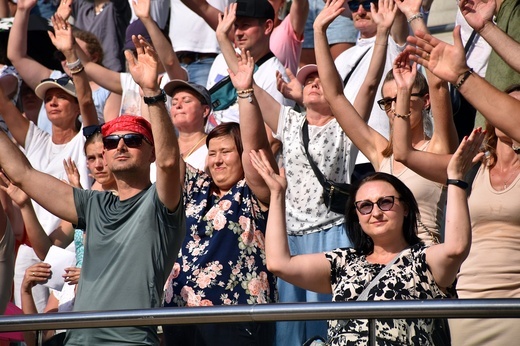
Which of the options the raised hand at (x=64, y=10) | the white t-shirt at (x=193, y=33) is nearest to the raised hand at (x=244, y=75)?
the raised hand at (x=64, y=10)

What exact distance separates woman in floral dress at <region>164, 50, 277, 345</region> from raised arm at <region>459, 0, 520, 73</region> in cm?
137

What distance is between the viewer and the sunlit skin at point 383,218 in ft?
16.6

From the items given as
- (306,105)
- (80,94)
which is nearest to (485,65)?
(306,105)

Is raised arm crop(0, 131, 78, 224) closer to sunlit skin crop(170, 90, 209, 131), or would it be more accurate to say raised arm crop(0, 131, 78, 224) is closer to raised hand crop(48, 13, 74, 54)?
→ sunlit skin crop(170, 90, 209, 131)

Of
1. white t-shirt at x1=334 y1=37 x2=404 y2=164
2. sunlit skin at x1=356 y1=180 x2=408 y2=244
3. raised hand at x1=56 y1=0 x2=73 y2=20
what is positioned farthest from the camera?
raised hand at x1=56 y1=0 x2=73 y2=20

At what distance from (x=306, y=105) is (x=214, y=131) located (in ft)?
2.46

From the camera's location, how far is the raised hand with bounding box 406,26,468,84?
473cm

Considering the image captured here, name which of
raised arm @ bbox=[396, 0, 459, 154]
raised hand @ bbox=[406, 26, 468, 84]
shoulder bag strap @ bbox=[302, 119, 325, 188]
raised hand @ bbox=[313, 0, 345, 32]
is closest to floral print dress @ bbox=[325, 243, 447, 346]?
raised hand @ bbox=[406, 26, 468, 84]

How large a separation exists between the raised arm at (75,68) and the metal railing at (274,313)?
131 inches

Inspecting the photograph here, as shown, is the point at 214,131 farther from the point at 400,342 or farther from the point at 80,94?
the point at 400,342

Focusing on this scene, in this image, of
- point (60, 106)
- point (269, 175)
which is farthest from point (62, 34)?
point (269, 175)

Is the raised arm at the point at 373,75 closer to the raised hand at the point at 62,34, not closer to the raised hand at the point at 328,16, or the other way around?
the raised hand at the point at 328,16

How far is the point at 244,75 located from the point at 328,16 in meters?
0.63

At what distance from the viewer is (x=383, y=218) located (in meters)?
5.09
